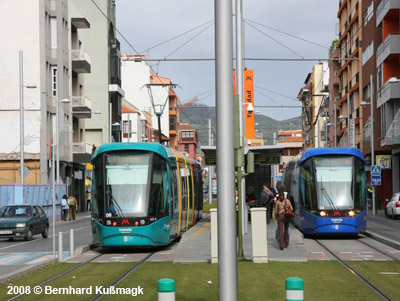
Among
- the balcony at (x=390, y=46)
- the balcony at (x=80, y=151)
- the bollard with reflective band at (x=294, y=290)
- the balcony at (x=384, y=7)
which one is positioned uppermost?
the balcony at (x=384, y=7)

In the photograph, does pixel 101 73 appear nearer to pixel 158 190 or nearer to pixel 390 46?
pixel 390 46

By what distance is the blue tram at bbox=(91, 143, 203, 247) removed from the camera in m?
23.8

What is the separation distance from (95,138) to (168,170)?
2595 inches

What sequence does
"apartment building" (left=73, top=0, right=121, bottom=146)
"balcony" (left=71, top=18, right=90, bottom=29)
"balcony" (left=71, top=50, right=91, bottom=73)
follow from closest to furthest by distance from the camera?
"balcony" (left=71, top=50, right=91, bottom=73) < "balcony" (left=71, top=18, right=90, bottom=29) < "apartment building" (left=73, top=0, right=121, bottom=146)

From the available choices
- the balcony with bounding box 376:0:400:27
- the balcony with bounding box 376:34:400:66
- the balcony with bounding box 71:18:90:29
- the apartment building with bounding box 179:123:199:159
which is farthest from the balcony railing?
the apartment building with bounding box 179:123:199:159

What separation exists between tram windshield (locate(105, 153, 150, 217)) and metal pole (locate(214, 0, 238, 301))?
47.2ft

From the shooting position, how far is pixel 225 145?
968cm

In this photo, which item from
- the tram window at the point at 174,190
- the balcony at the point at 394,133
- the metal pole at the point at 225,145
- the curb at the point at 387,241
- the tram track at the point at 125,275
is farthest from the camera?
the balcony at the point at 394,133

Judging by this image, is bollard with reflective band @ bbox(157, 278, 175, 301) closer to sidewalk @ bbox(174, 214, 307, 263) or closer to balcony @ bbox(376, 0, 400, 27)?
sidewalk @ bbox(174, 214, 307, 263)

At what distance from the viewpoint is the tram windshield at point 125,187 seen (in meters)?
24.0

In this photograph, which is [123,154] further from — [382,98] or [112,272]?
[382,98]

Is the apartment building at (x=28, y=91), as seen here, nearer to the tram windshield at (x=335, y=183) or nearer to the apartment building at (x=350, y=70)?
the apartment building at (x=350, y=70)

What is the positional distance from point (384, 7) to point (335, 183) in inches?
1376

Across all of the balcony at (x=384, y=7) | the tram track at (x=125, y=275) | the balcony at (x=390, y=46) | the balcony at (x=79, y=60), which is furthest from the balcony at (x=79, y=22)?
the tram track at (x=125, y=275)
